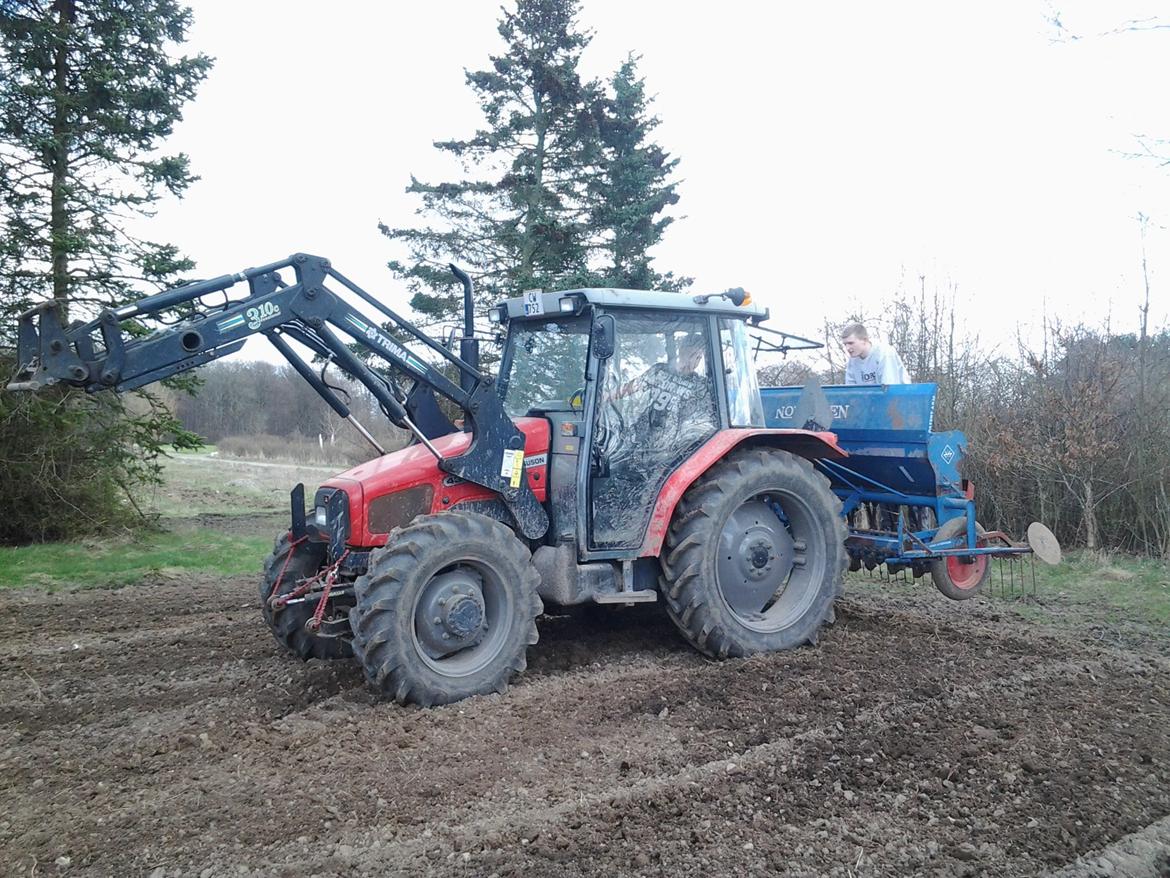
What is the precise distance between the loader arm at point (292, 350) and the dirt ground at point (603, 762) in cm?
129

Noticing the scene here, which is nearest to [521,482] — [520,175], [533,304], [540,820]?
[533,304]

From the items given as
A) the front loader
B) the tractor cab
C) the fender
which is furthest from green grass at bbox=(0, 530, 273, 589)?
the fender

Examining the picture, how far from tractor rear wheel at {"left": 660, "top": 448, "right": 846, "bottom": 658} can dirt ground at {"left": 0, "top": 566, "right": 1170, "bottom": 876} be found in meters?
0.23

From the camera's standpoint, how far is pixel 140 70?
1189 cm

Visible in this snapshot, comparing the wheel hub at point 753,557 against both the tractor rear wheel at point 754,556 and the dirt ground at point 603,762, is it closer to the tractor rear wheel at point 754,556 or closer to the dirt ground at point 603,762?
the tractor rear wheel at point 754,556

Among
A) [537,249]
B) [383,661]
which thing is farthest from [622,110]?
[383,661]

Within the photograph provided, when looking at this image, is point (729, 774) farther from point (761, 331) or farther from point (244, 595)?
point (244, 595)

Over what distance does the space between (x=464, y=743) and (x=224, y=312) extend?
2.37 m

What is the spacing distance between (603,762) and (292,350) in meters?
2.73

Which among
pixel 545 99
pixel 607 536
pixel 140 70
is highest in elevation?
pixel 545 99

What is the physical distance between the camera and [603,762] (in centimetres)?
386

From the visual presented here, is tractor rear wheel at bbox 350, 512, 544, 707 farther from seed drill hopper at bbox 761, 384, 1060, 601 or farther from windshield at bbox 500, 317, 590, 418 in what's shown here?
seed drill hopper at bbox 761, 384, 1060, 601

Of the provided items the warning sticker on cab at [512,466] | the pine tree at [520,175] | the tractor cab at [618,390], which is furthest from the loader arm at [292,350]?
the pine tree at [520,175]

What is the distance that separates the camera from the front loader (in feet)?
14.4
